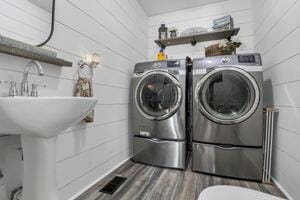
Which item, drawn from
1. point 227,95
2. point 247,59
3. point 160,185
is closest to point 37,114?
point 160,185

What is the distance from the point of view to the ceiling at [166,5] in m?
2.39

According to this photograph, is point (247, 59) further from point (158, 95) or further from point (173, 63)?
point (158, 95)

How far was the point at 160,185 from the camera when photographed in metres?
1.47

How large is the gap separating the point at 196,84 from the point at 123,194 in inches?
50.8

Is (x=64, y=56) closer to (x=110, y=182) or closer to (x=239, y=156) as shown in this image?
(x=110, y=182)

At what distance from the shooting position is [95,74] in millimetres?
1476

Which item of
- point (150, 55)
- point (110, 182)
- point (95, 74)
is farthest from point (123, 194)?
point (150, 55)

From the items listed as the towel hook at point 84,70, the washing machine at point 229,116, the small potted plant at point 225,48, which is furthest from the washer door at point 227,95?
the towel hook at point 84,70

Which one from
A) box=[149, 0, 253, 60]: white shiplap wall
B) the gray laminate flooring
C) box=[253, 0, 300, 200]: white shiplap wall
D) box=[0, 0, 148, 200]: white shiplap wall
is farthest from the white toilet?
box=[149, 0, 253, 60]: white shiplap wall

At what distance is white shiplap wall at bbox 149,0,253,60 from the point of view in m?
2.29

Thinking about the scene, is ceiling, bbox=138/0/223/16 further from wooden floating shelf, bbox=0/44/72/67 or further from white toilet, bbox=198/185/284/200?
white toilet, bbox=198/185/284/200

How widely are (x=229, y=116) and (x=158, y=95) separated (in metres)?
0.81

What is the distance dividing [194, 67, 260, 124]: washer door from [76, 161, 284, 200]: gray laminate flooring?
0.62 m

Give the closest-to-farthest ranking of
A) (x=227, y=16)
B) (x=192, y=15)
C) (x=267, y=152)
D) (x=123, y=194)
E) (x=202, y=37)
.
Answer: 1. (x=123, y=194)
2. (x=267, y=152)
3. (x=227, y=16)
4. (x=202, y=37)
5. (x=192, y=15)
